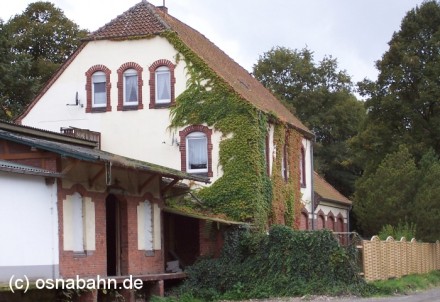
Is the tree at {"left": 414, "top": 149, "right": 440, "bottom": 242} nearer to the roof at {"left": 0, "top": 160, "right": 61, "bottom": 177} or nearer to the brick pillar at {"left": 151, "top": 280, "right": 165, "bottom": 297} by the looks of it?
the brick pillar at {"left": 151, "top": 280, "right": 165, "bottom": 297}

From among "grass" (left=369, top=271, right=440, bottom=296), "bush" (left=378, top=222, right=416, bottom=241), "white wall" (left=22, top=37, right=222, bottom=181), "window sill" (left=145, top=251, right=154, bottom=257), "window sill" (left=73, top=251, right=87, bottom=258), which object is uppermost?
"white wall" (left=22, top=37, right=222, bottom=181)

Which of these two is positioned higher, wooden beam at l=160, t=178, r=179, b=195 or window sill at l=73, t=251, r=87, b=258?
wooden beam at l=160, t=178, r=179, b=195

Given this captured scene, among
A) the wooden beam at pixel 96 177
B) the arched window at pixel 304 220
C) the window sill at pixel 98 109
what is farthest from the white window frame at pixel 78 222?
the arched window at pixel 304 220

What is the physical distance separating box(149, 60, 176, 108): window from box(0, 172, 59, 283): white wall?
1210 cm

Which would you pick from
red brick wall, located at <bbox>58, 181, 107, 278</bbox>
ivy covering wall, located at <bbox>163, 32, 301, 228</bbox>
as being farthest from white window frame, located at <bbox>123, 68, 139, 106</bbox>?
red brick wall, located at <bbox>58, 181, 107, 278</bbox>

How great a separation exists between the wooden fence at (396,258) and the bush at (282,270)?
1642mm

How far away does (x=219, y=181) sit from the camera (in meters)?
33.1

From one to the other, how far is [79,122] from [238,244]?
9036mm

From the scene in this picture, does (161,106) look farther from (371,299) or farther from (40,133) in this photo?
(371,299)

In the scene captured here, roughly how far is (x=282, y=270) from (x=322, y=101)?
1411 inches

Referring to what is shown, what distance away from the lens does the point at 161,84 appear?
1364 inches

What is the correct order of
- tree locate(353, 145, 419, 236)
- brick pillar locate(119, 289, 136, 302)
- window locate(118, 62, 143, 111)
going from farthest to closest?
tree locate(353, 145, 419, 236) < window locate(118, 62, 143, 111) < brick pillar locate(119, 289, 136, 302)

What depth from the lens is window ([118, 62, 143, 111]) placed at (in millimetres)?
34750

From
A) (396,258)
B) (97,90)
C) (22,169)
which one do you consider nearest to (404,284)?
(396,258)
